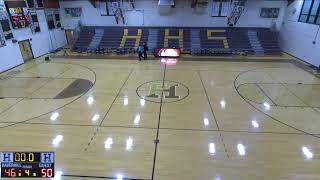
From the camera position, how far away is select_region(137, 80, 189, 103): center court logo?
9.93 meters

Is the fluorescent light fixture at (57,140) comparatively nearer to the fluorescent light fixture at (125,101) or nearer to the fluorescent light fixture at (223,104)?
the fluorescent light fixture at (125,101)

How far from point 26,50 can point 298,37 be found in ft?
67.3

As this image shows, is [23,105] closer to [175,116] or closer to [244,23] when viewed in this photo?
[175,116]

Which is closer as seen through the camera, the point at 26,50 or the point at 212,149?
the point at 212,149

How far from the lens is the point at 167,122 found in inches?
314

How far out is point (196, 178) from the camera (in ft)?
17.9

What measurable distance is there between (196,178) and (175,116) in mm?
3183

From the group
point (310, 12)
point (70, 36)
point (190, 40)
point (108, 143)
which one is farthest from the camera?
point (70, 36)

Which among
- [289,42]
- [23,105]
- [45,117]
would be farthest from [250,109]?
[289,42]

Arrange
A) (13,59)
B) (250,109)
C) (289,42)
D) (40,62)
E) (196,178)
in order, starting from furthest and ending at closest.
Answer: (289,42), (40,62), (13,59), (250,109), (196,178)

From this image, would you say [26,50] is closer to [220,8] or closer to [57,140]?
[57,140]

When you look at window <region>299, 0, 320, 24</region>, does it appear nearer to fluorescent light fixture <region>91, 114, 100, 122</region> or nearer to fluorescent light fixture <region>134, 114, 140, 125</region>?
fluorescent light fixture <region>134, 114, 140, 125</region>
